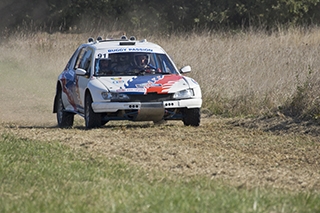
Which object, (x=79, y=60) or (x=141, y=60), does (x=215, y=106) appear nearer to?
(x=141, y=60)

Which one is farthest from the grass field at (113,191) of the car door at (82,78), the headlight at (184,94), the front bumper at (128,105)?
the car door at (82,78)

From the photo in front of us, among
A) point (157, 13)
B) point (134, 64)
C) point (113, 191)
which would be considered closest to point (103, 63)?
point (134, 64)

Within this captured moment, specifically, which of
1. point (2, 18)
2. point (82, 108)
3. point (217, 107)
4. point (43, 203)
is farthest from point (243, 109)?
point (2, 18)

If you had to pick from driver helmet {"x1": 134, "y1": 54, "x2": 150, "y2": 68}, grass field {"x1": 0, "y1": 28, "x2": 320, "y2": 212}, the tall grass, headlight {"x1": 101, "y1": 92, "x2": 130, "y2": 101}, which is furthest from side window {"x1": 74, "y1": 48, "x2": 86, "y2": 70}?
the tall grass

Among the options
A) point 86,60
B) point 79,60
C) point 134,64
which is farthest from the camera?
point 79,60

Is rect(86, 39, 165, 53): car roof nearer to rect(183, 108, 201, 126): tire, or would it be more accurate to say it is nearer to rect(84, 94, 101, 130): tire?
rect(84, 94, 101, 130): tire

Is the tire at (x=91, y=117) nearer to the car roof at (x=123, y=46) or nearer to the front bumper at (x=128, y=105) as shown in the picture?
the front bumper at (x=128, y=105)

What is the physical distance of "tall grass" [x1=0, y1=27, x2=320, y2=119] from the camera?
11352 mm

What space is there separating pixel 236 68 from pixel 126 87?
7658mm

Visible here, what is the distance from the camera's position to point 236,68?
1559cm

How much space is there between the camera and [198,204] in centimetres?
409

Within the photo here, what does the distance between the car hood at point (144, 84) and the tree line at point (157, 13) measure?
898 inches

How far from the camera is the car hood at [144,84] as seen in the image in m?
8.58

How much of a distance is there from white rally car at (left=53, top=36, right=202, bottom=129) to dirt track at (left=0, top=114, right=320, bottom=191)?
33cm
